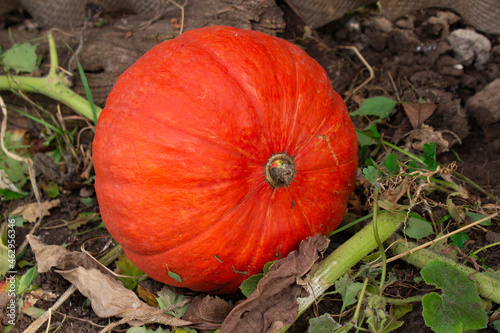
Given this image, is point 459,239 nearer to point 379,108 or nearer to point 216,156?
point 379,108

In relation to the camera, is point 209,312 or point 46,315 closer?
point 209,312

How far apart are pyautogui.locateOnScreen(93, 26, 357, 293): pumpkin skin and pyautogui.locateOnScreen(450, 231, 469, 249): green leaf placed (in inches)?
25.2

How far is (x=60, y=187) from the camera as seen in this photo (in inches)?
119

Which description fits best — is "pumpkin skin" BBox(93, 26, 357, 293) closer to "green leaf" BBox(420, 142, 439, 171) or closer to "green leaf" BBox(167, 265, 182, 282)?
"green leaf" BBox(167, 265, 182, 282)

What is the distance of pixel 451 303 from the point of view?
5.56 ft

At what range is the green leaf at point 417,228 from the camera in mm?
2166

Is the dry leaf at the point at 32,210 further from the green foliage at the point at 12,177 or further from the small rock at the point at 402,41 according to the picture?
the small rock at the point at 402,41

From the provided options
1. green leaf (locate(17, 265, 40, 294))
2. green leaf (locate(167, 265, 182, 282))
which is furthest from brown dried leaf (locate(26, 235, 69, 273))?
green leaf (locate(167, 265, 182, 282))

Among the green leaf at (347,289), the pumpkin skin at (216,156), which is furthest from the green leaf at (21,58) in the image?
the green leaf at (347,289)

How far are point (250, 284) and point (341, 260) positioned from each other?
1.48 ft

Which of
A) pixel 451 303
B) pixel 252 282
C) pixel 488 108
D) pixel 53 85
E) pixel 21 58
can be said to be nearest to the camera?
pixel 451 303

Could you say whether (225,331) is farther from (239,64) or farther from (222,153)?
(239,64)

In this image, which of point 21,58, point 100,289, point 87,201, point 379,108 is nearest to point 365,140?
point 379,108

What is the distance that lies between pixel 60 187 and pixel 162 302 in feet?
4.62
